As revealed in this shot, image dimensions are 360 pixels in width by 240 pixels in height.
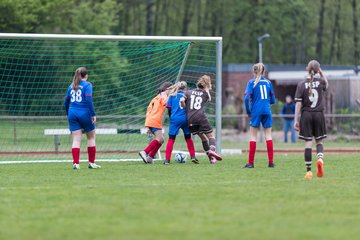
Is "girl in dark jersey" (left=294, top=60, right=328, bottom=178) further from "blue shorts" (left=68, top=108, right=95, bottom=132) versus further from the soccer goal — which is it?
the soccer goal

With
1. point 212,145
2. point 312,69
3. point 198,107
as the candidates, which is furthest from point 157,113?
point 312,69

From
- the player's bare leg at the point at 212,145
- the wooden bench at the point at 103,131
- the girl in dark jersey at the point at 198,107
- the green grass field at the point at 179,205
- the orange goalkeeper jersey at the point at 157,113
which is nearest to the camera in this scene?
the green grass field at the point at 179,205

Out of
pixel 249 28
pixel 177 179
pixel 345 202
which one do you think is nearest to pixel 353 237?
pixel 345 202

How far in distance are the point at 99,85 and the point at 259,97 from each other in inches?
309

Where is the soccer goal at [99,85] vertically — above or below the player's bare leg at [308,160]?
above

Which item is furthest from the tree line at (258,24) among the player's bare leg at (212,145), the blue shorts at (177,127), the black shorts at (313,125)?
the black shorts at (313,125)

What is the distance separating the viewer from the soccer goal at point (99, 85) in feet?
71.1

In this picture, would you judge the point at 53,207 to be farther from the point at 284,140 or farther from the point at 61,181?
the point at 284,140

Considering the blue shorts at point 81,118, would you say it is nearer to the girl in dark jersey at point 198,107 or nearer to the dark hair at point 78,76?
the dark hair at point 78,76

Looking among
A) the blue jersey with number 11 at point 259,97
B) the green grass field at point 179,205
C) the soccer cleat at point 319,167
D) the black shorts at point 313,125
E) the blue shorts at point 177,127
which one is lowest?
the green grass field at point 179,205

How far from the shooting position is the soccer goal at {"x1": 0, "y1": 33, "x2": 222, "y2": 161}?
2167cm

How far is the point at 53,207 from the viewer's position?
10492mm

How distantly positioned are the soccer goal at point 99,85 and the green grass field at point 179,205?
5.71 meters

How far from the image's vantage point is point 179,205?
10484 millimetres
